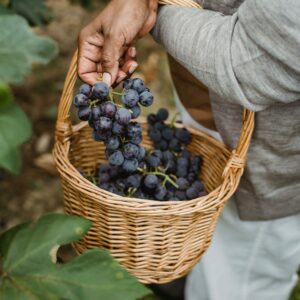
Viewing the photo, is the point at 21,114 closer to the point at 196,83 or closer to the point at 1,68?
the point at 1,68

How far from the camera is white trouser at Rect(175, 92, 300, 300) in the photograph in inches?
61.8

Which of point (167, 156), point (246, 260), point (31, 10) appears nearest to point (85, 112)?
point (167, 156)

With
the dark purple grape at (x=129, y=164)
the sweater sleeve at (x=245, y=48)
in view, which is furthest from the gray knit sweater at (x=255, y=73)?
the dark purple grape at (x=129, y=164)

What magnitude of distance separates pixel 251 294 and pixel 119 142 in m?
0.89

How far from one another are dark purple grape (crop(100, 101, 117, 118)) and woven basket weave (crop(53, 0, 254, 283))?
0.14 meters

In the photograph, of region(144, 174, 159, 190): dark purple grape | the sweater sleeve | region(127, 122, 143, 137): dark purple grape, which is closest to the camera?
the sweater sleeve

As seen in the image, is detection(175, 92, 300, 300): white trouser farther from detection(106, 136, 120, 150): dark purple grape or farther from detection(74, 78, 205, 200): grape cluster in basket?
detection(106, 136, 120, 150): dark purple grape

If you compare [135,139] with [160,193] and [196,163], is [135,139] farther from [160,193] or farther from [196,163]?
[196,163]

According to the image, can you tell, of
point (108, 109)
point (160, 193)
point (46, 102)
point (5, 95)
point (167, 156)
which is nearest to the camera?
point (5, 95)

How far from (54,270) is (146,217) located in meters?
0.28

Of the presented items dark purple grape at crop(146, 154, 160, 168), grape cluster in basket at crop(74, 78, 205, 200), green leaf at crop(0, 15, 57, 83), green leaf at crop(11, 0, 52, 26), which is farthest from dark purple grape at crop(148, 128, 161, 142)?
green leaf at crop(0, 15, 57, 83)

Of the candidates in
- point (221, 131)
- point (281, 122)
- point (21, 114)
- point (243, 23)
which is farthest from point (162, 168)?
point (21, 114)

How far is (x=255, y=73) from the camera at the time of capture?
3.35 feet

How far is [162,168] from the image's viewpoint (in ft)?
4.25
